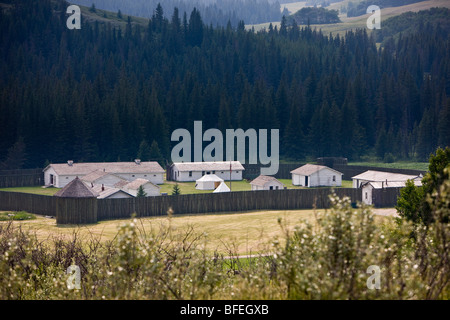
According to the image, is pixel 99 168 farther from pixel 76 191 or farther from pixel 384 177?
pixel 384 177

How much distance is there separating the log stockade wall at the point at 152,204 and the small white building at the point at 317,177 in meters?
14.8

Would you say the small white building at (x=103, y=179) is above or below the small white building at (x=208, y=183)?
above

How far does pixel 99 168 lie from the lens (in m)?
73.9

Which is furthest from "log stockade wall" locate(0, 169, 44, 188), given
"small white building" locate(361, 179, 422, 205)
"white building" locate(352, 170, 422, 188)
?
"small white building" locate(361, 179, 422, 205)

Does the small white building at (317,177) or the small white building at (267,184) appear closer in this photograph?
the small white building at (267,184)

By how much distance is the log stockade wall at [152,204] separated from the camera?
158 feet

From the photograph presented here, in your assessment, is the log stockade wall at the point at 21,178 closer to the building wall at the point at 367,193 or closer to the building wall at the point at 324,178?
the building wall at the point at 324,178

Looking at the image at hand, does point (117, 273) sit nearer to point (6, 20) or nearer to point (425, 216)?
point (425, 216)

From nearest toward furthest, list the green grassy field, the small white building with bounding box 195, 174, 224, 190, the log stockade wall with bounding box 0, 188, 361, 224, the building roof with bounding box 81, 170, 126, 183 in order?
the log stockade wall with bounding box 0, 188, 361, 224 → the building roof with bounding box 81, 170, 126, 183 → the green grassy field → the small white building with bounding box 195, 174, 224, 190

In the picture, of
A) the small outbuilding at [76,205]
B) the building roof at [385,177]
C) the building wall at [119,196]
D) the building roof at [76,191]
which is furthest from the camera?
the building roof at [385,177]

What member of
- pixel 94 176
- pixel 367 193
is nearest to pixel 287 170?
pixel 367 193

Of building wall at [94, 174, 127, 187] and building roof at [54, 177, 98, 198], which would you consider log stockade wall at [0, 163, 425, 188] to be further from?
building roof at [54, 177, 98, 198]

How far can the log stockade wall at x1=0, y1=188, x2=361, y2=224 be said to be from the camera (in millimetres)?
48281

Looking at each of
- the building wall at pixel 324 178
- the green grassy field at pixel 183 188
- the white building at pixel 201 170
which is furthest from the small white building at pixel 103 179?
the building wall at pixel 324 178
